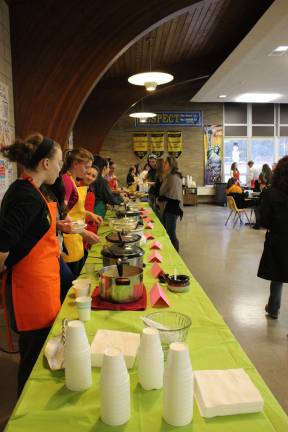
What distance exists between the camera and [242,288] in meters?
4.12

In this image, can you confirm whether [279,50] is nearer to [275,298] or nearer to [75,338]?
[275,298]

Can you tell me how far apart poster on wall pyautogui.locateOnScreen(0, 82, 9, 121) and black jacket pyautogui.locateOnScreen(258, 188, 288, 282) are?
2.32 m

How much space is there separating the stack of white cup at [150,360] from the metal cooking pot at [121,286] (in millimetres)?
559

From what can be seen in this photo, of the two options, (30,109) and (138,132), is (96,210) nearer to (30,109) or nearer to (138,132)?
(30,109)

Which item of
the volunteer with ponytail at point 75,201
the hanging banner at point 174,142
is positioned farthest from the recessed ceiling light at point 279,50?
the hanging banner at point 174,142

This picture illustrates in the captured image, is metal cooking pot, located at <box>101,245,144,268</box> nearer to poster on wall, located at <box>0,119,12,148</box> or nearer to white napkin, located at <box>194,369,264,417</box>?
white napkin, located at <box>194,369,264,417</box>

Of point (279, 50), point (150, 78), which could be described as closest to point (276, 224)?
point (150, 78)

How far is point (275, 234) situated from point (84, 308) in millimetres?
2118

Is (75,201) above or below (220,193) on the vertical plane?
above

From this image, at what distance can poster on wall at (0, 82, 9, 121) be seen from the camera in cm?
303

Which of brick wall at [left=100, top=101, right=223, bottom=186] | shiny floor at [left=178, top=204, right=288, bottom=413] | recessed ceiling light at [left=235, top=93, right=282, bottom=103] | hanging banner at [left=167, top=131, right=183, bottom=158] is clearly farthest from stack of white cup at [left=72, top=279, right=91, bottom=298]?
hanging banner at [left=167, top=131, right=183, bottom=158]

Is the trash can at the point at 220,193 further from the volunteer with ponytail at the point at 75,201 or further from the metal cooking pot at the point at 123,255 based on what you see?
the metal cooking pot at the point at 123,255

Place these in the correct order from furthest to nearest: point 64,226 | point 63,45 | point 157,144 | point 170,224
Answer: point 157,144 → point 170,224 → point 63,45 → point 64,226

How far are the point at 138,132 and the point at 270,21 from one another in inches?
325
